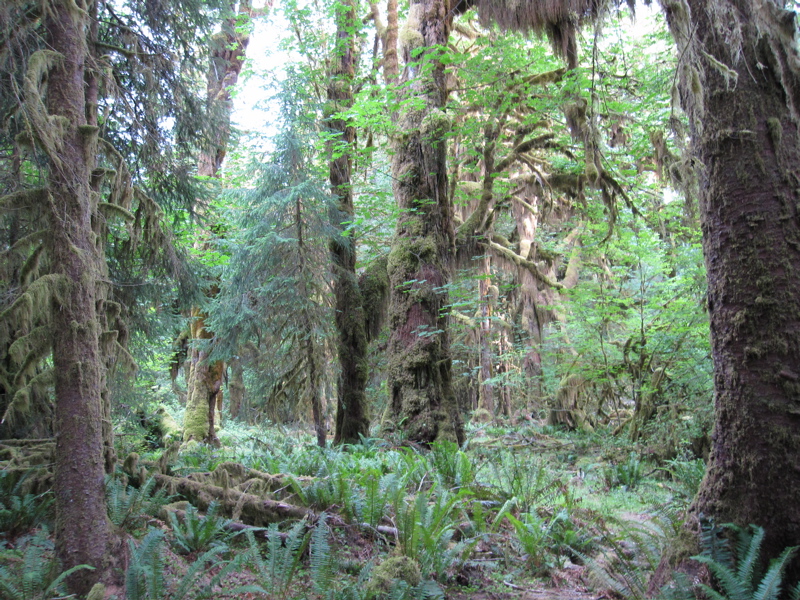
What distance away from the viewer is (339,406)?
10.3 metres

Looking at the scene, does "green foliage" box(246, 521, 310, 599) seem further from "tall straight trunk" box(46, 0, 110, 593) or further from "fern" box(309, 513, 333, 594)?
"tall straight trunk" box(46, 0, 110, 593)

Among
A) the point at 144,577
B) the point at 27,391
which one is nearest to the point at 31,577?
the point at 144,577

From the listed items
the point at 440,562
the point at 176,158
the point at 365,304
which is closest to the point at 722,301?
the point at 440,562

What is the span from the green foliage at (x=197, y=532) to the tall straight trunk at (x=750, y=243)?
3.72 meters

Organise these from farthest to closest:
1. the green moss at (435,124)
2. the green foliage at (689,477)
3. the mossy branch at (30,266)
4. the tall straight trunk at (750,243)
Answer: the green moss at (435,124) < the green foliage at (689,477) < the mossy branch at (30,266) < the tall straight trunk at (750,243)

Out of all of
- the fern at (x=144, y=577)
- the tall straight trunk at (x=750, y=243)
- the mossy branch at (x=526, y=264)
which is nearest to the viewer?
A: the tall straight trunk at (x=750, y=243)

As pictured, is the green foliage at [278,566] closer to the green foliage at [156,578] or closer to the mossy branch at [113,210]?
the green foliage at [156,578]

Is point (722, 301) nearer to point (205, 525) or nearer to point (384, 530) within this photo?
point (384, 530)

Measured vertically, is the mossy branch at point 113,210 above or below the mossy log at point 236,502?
above

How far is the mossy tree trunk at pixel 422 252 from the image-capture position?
26.4ft

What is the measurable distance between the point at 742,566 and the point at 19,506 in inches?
213

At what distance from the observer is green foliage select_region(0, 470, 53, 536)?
14.0ft

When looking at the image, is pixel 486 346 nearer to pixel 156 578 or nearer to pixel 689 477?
pixel 689 477

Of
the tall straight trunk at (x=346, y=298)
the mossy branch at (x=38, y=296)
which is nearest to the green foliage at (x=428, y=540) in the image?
the mossy branch at (x=38, y=296)
